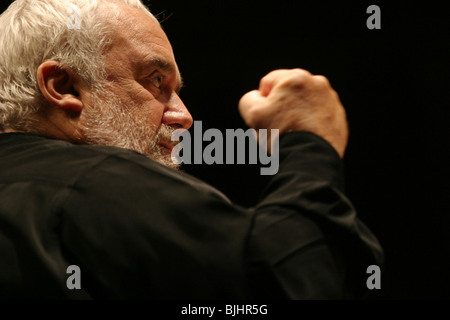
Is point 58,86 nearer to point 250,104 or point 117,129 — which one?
point 117,129

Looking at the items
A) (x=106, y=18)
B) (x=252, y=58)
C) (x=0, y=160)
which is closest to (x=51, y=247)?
(x=0, y=160)

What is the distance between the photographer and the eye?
1127 millimetres

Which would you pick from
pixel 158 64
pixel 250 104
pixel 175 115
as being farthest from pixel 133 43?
pixel 250 104

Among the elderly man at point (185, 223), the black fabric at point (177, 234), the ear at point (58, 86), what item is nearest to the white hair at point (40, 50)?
the ear at point (58, 86)

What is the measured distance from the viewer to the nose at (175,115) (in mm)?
1118

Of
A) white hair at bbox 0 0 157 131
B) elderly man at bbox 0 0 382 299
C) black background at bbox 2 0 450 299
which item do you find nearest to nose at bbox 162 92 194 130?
white hair at bbox 0 0 157 131

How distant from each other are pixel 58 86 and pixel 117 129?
0.47 ft

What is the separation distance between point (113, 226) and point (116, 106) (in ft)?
1.44

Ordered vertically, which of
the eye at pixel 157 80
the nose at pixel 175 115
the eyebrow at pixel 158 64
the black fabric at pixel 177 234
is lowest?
the black fabric at pixel 177 234

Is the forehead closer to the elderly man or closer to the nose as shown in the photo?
Answer: the nose

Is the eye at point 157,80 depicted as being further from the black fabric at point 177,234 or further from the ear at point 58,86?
the black fabric at point 177,234

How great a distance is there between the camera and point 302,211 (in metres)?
0.65

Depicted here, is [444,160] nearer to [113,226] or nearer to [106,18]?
[106,18]

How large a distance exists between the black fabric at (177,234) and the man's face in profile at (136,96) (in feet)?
0.91
